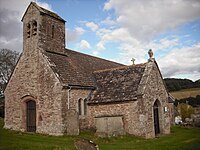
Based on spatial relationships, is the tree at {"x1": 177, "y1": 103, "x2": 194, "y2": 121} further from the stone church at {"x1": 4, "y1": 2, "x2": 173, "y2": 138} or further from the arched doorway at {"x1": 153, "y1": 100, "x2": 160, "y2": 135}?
the arched doorway at {"x1": 153, "y1": 100, "x2": 160, "y2": 135}

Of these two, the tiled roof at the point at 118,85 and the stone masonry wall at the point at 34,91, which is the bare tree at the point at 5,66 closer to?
the stone masonry wall at the point at 34,91

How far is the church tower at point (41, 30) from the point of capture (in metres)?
24.2

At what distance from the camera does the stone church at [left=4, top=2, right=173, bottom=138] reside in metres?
21.8

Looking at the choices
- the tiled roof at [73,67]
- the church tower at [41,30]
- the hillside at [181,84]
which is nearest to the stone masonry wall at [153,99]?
the tiled roof at [73,67]

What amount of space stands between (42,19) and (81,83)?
7513 mm

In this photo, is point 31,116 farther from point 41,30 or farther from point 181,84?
point 181,84

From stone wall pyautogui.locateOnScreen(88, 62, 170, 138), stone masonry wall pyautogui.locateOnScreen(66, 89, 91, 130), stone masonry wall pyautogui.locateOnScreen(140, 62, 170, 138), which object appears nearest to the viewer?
stone wall pyautogui.locateOnScreen(88, 62, 170, 138)

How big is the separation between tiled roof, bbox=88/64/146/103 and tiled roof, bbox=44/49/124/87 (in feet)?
4.60

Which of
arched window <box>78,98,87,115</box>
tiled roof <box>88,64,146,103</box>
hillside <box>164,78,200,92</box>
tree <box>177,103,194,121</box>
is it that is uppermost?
hillside <box>164,78,200,92</box>

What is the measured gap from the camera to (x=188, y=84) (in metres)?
76.0

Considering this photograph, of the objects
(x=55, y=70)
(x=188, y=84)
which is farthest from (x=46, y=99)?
(x=188, y=84)

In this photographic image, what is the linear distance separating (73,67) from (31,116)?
21.5ft

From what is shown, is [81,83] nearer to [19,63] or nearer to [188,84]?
[19,63]

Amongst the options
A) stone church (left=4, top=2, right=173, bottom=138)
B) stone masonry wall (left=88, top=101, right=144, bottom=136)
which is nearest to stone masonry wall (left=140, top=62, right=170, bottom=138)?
stone church (left=4, top=2, right=173, bottom=138)
